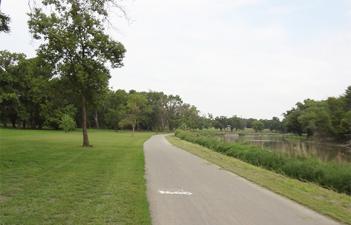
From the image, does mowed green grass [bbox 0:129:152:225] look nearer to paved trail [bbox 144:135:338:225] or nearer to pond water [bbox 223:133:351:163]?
paved trail [bbox 144:135:338:225]

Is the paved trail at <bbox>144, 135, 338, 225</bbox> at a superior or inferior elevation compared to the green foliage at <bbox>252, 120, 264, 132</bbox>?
inferior

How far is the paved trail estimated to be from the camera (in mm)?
8312

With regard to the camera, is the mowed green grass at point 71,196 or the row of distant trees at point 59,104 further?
the row of distant trees at point 59,104

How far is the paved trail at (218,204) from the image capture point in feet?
27.3

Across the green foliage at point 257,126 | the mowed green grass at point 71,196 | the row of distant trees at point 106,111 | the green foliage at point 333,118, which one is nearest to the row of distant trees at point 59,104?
the row of distant trees at point 106,111

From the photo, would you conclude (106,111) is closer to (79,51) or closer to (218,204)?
(79,51)

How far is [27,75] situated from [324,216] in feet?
281

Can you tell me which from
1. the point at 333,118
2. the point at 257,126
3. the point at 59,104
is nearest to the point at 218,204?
the point at 59,104

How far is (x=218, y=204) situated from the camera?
1005 cm

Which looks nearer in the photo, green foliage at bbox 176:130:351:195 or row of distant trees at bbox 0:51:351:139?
green foliage at bbox 176:130:351:195

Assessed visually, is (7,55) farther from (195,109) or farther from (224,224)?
(224,224)

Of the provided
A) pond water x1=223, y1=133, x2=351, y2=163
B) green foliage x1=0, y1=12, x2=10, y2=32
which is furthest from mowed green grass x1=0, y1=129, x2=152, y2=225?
pond water x1=223, y1=133, x2=351, y2=163

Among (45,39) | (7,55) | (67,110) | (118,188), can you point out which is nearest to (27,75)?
(7,55)

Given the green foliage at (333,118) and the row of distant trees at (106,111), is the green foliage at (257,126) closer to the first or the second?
the row of distant trees at (106,111)
